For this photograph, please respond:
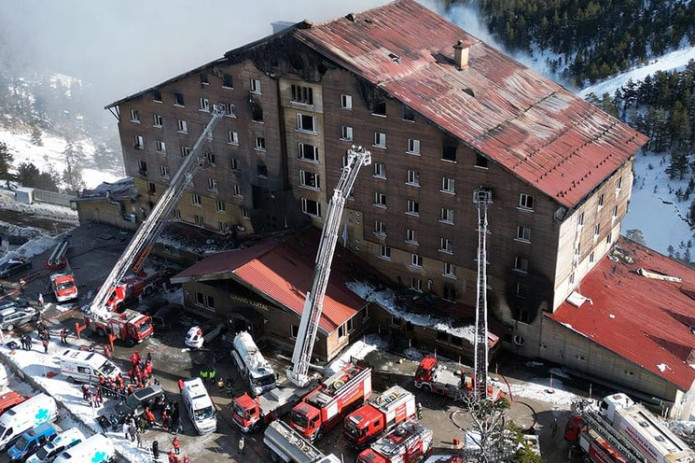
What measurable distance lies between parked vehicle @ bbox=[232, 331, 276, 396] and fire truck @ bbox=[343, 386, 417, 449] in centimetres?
667

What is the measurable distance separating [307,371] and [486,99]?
2467cm

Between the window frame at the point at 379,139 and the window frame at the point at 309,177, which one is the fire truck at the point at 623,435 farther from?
the window frame at the point at 309,177

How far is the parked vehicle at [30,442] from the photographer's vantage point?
4388 cm

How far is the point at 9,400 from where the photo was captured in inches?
1865

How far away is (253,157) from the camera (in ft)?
198

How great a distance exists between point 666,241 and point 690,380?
59196mm

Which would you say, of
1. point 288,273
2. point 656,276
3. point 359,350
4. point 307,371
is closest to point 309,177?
point 288,273

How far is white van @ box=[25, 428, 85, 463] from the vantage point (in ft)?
140

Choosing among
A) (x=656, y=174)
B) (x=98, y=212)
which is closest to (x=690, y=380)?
(x=98, y=212)

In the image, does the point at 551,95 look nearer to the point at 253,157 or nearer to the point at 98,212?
the point at 253,157

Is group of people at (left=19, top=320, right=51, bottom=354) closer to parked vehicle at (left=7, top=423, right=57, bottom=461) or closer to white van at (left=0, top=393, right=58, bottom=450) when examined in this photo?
white van at (left=0, top=393, right=58, bottom=450)

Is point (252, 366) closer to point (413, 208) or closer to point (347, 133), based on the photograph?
point (413, 208)

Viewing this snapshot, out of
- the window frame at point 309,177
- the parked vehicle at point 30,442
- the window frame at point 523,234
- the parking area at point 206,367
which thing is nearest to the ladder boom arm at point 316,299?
the parking area at point 206,367

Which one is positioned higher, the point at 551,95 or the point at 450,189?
the point at 551,95
